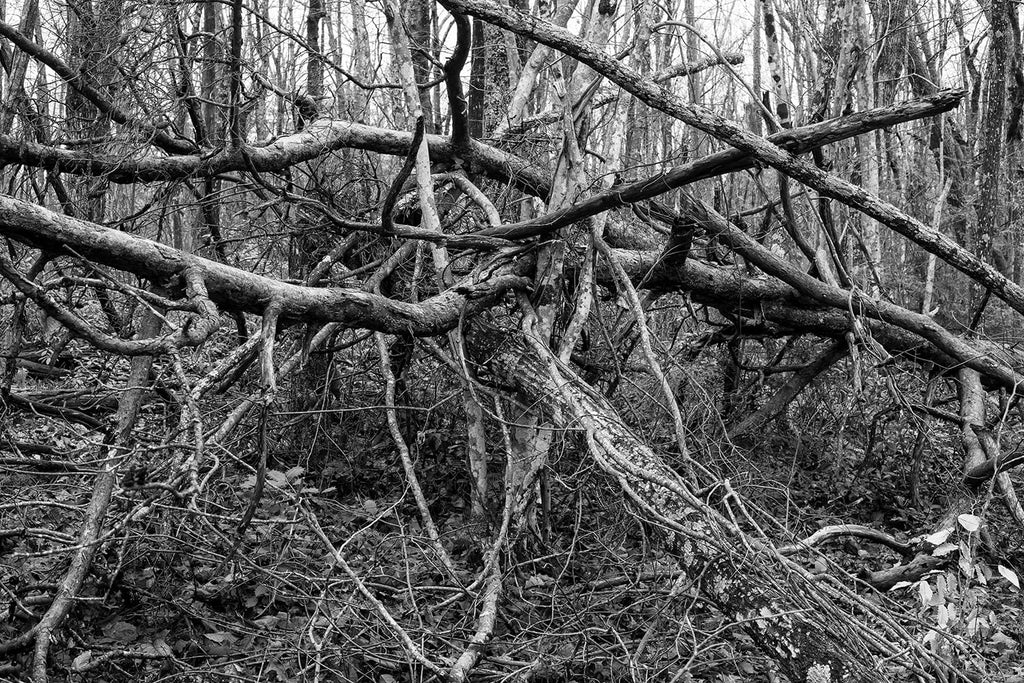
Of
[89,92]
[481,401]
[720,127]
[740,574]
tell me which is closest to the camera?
[740,574]

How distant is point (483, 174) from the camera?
557cm

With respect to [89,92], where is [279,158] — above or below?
below

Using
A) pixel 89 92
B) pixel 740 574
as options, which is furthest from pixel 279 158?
pixel 740 574

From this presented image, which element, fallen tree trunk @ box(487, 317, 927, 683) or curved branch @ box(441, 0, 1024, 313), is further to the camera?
curved branch @ box(441, 0, 1024, 313)

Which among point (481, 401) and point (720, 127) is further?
point (481, 401)

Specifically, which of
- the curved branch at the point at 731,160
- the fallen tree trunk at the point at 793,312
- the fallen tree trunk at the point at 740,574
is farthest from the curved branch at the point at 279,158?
the fallen tree trunk at the point at 740,574

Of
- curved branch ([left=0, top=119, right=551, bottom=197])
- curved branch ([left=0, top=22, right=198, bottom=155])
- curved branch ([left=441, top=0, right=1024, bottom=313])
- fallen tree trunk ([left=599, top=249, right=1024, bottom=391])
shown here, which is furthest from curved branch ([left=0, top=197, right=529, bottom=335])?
curved branch ([left=0, top=22, right=198, bottom=155])

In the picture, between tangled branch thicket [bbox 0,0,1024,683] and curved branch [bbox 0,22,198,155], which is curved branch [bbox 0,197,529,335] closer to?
tangled branch thicket [bbox 0,0,1024,683]

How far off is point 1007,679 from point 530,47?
16.6 feet

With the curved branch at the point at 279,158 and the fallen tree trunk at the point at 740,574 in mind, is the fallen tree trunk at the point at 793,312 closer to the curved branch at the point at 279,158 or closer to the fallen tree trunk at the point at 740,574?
the curved branch at the point at 279,158

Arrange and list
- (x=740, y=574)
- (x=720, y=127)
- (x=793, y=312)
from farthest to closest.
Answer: (x=793, y=312) → (x=720, y=127) → (x=740, y=574)

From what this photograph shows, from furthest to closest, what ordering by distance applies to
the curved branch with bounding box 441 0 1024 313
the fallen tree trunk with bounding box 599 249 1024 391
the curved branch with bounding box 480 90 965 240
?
the fallen tree trunk with bounding box 599 249 1024 391, the curved branch with bounding box 441 0 1024 313, the curved branch with bounding box 480 90 965 240

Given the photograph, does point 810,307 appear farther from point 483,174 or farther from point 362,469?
point 362,469

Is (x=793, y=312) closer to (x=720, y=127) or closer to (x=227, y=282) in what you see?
(x=720, y=127)
